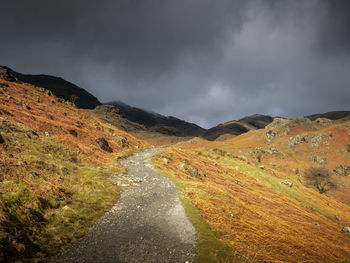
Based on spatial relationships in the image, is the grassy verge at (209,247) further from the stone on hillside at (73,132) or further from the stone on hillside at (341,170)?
the stone on hillside at (341,170)

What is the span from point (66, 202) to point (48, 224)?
A: 199cm

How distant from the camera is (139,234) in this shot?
7012 mm

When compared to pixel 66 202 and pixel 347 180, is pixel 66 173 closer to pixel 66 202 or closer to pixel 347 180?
pixel 66 202

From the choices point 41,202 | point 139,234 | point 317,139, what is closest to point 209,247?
point 139,234

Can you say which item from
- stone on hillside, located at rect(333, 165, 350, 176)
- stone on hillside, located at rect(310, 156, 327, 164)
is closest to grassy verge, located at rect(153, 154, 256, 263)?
stone on hillside, located at rect(333, 165, 350, 176)

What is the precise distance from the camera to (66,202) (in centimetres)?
864

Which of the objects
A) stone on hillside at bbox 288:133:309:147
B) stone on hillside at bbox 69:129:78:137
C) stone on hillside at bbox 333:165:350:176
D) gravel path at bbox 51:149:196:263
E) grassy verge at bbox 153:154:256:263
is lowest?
gravel path at bbox 51:149:196:263

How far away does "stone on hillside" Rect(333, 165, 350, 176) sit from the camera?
63812 mm

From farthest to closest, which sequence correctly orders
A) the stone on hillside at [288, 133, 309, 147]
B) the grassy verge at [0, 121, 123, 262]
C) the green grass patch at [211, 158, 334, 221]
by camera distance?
the stone on hillside at [288, 133, 309, 147]
the green grass patch at [211, 158, 334, 221]
the grassy verge at [0, 121, 123, 262]

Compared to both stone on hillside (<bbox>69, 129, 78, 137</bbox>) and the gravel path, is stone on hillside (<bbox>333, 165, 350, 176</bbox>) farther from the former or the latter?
stone on hillside (<bbox>69, 129, 78, 137</bbox>)

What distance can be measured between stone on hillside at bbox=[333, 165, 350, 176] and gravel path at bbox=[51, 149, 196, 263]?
85.1 metres

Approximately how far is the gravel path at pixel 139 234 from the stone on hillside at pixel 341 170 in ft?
279

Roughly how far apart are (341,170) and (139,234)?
90181mm

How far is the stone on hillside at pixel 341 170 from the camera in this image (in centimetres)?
6381
